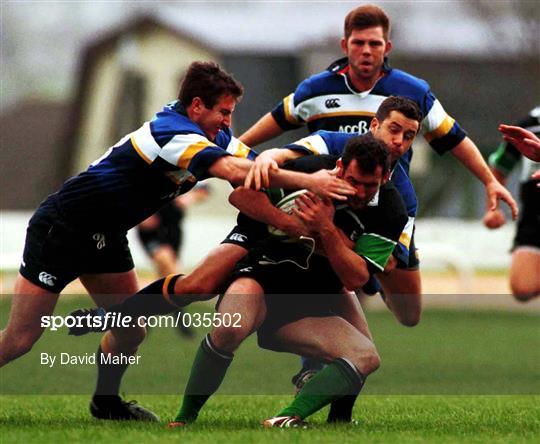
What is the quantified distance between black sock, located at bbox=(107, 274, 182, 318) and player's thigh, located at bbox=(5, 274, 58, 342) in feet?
1.50

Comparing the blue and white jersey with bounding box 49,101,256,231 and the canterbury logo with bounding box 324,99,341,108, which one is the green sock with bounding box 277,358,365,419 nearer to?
the blue and white jersey with bounding box 49,101,256,231

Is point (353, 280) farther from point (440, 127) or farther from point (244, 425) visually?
point (440, 127)

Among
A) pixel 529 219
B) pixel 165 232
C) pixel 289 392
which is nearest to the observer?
pixel 289 392

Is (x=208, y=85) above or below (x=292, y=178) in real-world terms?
above

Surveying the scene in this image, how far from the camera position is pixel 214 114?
718 cm

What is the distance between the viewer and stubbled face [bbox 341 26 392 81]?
8359mm

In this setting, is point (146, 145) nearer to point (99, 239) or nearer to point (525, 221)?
point (99, 239)

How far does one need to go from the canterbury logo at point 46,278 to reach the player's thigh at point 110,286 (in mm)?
296

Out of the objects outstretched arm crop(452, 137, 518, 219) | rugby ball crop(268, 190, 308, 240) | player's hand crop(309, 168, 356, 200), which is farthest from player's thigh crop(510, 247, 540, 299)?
player's hand crop(309, 168, 356, 200)

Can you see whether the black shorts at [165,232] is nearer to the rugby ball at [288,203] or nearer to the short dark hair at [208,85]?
the short dark hair at [208,85]

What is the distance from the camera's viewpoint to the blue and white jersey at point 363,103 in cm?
852

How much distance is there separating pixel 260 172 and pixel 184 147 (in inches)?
19.0

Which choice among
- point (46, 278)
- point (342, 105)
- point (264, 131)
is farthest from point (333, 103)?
point (46, 278)

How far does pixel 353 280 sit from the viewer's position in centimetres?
690
